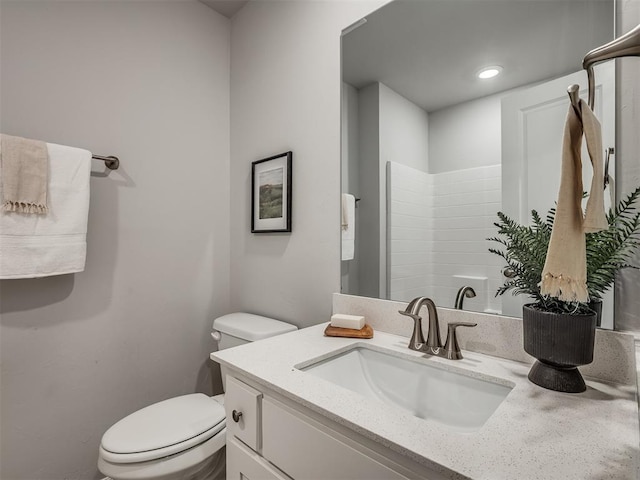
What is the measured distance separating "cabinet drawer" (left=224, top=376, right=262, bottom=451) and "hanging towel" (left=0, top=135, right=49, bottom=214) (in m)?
0.98

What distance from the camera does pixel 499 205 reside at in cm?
96

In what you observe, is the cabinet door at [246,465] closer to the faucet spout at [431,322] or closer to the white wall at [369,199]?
the faucet spout at [431,322]

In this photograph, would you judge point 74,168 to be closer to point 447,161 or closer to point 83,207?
point 83,207

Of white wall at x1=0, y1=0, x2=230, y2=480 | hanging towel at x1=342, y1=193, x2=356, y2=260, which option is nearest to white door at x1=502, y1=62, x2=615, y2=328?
hanging towel at x1=342, y1=193, x2=356, y2=260

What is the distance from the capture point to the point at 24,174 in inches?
46.9

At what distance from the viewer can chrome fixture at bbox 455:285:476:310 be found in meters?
1.00

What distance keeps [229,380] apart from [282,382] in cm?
23

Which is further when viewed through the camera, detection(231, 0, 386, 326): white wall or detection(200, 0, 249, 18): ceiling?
detection(200, 0, 249, 18): ceiling

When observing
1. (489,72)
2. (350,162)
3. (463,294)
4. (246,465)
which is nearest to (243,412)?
(246,465)

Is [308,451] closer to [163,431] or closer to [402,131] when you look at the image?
[163,431]

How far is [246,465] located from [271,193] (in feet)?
3.77

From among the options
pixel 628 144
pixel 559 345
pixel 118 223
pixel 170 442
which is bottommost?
pixel 170 442

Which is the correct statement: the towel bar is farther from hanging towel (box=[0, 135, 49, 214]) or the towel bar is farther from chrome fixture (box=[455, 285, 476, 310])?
chrome fixture (box=[455, 285, 476, 310])

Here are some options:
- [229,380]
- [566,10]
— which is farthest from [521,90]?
[229,380]
